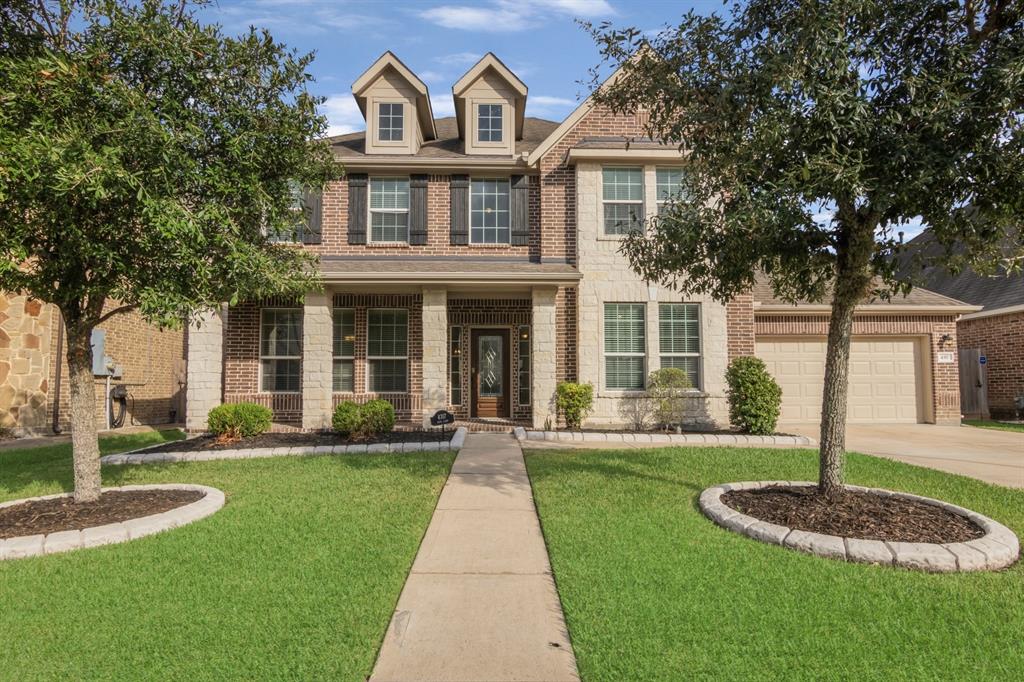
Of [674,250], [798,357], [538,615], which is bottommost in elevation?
[538,615]

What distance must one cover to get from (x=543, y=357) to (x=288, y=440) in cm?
509

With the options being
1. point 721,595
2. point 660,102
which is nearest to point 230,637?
point 721,595

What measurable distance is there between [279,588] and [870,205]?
544cm

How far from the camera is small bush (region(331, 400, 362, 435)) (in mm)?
9797

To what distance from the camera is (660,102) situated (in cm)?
605

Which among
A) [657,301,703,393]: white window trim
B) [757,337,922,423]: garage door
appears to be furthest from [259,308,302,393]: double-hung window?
[757,337,922,423]: garage door

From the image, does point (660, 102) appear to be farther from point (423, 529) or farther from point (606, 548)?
point (423, 529)

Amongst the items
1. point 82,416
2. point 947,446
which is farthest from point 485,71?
point 947,446

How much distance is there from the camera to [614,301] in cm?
1182

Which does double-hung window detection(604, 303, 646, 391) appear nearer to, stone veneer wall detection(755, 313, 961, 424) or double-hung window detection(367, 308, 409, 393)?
stone veneer wall detection(755, 313, 961, 424)

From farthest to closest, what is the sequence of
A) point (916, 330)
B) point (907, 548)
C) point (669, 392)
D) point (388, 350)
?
point (916, 330)
point (388, 350)
point (669, 392)
point (907, 548)

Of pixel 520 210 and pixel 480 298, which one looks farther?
pixel 480 298

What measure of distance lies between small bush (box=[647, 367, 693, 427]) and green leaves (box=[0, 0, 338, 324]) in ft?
24.2

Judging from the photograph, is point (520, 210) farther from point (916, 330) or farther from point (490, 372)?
point (916, 330)
